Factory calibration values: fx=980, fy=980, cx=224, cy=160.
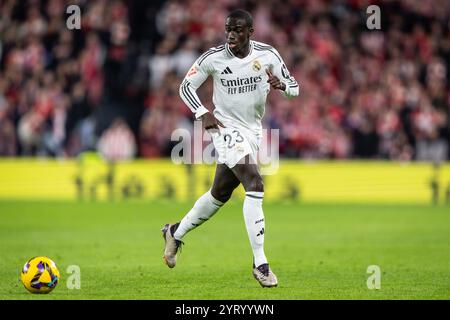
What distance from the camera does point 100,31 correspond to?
2683cm

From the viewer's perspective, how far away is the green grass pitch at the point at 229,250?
9414mm

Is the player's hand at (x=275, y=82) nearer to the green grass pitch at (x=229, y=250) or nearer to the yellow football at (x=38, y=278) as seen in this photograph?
the green grass pitch at (x=229, y=250)

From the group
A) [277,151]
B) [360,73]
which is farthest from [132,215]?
[360,73]

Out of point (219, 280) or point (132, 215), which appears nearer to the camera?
point (219, 280)

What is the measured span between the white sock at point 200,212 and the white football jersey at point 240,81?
2.82 ft

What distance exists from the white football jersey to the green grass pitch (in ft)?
5.66

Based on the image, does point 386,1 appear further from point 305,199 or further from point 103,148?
point 103,148

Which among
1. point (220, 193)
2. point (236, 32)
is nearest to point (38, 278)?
point (220, 193)

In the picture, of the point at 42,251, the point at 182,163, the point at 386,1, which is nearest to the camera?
the point at 42,251

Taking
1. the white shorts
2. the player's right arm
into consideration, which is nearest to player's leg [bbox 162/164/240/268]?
the white shorts

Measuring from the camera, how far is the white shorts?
9.84m

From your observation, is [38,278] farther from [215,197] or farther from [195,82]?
[195,82]

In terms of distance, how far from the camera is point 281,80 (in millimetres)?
9953

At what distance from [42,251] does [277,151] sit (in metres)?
12.2
